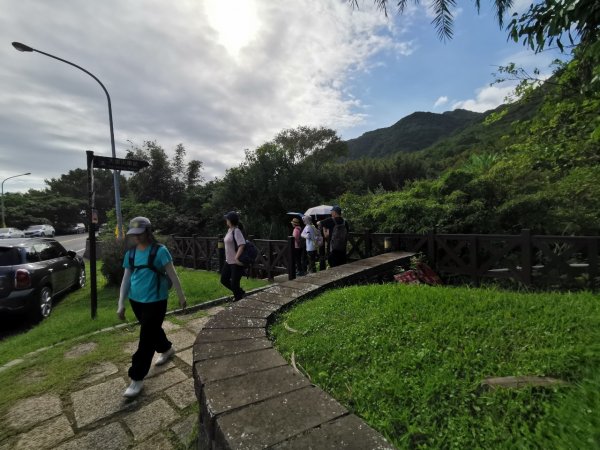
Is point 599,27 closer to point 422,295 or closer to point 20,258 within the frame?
point 422,295

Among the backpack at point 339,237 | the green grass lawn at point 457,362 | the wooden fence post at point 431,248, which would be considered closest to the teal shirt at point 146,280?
the green grass lawn at point 457,362

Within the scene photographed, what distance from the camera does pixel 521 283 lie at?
508 cm

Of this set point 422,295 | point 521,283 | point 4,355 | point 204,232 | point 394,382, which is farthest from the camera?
point 204,232

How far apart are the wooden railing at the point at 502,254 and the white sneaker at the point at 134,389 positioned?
4860mm

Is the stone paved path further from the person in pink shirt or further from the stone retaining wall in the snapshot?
the person in pink shirt

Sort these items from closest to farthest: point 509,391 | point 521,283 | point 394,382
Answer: point 509,391 < point 394,382 < point 521,283

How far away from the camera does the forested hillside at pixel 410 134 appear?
2714 inches

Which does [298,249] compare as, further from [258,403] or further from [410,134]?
[410,134]

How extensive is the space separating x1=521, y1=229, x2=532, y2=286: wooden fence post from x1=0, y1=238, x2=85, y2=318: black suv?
8197 mm

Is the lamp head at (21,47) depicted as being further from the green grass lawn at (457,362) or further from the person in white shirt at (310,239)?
the green grass lawn at (457,362)

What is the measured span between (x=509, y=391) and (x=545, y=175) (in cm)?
723

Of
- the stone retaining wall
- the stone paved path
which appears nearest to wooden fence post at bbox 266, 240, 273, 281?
the stone paved path

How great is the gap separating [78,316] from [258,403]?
533 centimetres

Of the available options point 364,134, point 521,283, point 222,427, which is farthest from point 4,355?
point 364,134
